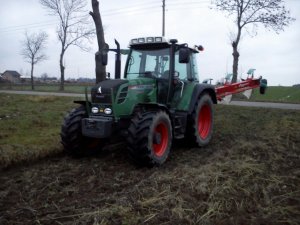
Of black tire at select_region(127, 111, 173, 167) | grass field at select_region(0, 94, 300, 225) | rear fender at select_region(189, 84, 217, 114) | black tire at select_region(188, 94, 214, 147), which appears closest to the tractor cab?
rear fender at select_region(189, 84, 217, 114)

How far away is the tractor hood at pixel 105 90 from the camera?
717cm

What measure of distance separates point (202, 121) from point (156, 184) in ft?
13.7

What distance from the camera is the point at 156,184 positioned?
5797mm

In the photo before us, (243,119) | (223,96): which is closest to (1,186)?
(223,96)

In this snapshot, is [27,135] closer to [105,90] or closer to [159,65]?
[105,90]

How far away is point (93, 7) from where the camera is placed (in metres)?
15.8

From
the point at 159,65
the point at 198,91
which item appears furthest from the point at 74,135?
the point at 198,91

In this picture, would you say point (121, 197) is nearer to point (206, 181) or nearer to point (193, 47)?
point (206, 181)

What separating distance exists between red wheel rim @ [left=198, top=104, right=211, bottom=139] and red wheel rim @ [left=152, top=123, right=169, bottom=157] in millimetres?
2235

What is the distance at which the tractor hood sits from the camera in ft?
23.5

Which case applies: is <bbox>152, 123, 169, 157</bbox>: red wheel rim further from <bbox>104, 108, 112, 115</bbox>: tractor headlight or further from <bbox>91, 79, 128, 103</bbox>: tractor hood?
<bbox>91, 79, 128, 103</bbox>: tractor hood

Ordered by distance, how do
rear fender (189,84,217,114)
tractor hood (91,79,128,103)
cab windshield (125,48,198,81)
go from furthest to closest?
1. rear fender (189,84,217,114)
2. cab windshield (125,48,198,81)
3. tractor hood (91,79,128,103)

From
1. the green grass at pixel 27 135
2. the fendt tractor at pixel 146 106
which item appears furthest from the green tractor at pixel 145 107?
the green grass at pixel 27 135

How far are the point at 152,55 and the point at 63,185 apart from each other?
3504mm
